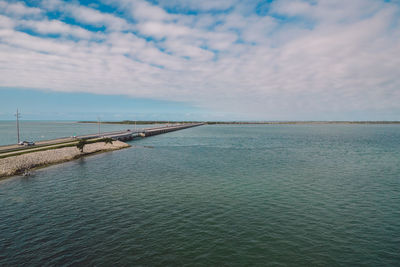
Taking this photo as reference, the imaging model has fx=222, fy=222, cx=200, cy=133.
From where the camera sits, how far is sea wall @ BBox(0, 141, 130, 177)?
33566 mm

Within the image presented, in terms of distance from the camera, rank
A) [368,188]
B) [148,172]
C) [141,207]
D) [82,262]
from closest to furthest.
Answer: [82,262], [141,207], [368,188], [148,172]

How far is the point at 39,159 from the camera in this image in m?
40.4

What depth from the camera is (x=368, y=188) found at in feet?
88.0

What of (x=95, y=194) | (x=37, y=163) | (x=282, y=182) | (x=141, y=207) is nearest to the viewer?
(x=141, y=207)

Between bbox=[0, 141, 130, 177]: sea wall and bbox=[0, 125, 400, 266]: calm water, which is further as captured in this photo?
bbox=[0, 141, 130, 177]: sea wall

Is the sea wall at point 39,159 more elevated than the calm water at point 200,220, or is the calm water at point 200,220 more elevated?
the sea wall at point 39,159

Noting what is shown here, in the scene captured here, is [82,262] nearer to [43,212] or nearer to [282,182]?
[43,212]

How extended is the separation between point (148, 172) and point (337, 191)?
26.2 m

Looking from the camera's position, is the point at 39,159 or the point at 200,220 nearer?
the point at 200,220

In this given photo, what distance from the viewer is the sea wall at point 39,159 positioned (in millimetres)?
33566

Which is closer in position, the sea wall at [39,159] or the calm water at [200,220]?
the calm water at [200,220]

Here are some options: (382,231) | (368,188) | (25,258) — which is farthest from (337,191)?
(25,258)

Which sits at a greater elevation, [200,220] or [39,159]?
[39,159]

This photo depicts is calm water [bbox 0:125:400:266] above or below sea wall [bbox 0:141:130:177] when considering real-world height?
below
